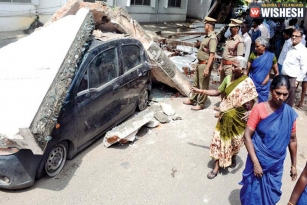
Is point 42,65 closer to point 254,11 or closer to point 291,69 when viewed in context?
point 291,69

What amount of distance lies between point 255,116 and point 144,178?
6.19 ft

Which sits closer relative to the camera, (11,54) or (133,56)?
(11,54)

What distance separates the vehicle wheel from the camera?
600 centimetres

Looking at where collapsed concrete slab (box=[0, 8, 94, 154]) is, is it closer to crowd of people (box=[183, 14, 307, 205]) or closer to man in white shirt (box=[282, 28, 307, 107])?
crowd of people (box=[183, 14, 307, 205])

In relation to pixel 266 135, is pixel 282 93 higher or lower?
higher

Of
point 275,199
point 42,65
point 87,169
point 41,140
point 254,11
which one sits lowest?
point 87,169

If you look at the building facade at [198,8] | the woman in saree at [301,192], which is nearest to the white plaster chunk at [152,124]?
the woman in saree at [301,192]

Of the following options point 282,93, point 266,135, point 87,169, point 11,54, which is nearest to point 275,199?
point 266,135

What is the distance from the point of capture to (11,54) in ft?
14.2

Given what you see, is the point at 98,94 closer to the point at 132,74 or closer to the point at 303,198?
the point at 132,74

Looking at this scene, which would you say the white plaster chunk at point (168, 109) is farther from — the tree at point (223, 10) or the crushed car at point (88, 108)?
the tree at point (223, 10)

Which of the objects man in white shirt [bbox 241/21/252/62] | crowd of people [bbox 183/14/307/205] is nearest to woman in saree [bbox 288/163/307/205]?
crowd of people [bbox 183/14/307/205]

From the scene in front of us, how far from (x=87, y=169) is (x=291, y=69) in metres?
4.69

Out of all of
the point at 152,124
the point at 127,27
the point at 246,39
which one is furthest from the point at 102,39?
the point at 246,39
